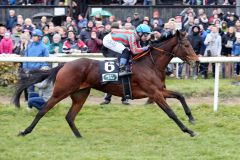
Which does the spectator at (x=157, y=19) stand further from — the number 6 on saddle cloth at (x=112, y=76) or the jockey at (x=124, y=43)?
the number 6 on saddle cloth at (x=112, y=76)

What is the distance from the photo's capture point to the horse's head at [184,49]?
35.7ft

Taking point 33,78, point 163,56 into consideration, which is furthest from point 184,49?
point 33,78

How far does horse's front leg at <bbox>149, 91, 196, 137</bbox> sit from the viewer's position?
10.3m

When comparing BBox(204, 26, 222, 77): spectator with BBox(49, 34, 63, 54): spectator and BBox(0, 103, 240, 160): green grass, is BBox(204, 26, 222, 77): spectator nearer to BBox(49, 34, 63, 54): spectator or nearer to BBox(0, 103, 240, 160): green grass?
BBox(49, 34, 63, 54): spectator

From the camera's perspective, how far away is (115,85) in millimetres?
10758

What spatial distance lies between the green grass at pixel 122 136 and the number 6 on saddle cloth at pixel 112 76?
26.6 inches

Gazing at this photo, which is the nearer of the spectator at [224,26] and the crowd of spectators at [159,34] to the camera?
the crowd of spectators at [159,34]

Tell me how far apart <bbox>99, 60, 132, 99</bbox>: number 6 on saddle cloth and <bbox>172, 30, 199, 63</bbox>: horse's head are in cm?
79

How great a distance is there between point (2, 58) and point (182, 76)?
206 inches

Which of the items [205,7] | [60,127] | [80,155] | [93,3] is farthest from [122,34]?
[93,3]

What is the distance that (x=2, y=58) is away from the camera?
12.9 meters

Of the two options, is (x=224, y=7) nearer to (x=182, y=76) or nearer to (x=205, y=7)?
(x=205, y=7)

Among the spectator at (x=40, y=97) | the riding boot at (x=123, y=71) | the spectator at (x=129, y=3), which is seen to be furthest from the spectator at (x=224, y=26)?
the riding boot at (x=123, y=71)

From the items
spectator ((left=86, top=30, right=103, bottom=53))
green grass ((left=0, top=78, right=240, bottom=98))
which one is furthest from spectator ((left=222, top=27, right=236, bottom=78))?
spectator ((left=86, top=30, right=103, bottom=53))
